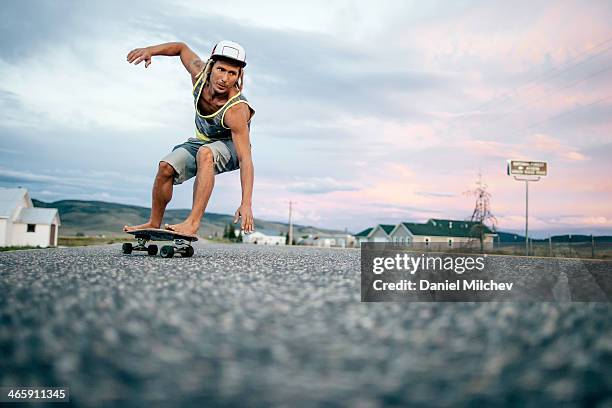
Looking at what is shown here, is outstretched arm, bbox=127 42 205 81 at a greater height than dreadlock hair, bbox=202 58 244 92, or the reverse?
outstretched arm, bbox=127 42 205 81

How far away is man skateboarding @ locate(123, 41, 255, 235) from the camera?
15.1ft

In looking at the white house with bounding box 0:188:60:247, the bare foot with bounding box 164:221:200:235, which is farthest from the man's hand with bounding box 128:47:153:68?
the white house with bounding box 0:188:60:247

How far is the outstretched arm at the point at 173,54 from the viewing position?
16.9ft

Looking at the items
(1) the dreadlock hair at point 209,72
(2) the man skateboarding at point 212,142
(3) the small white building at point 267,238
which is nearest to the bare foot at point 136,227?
(2) the man skateboarding at point 212,142

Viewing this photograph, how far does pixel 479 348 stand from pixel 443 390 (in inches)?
11.1

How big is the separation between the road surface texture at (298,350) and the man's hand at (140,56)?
3.83 metres

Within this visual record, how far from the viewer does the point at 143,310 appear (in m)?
1.47

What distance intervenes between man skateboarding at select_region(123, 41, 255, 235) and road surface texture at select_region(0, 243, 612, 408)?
2.86 meters

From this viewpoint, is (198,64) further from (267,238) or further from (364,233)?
(267,238)

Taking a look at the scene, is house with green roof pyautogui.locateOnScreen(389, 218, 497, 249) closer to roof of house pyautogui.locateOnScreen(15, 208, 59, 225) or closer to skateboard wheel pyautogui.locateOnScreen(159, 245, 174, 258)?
roof of house pyautogui.locateOnScreen(15, 208, 59, 225)

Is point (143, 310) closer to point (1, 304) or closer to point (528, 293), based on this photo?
point (1, 304)

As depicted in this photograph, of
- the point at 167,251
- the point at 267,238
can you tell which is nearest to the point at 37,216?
the point at 167,251

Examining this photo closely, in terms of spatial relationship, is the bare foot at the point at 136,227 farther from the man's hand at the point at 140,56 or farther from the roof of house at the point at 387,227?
the roof of house at the point at 387,227

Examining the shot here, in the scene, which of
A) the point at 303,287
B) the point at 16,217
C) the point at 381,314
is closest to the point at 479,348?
the point at 381,314
